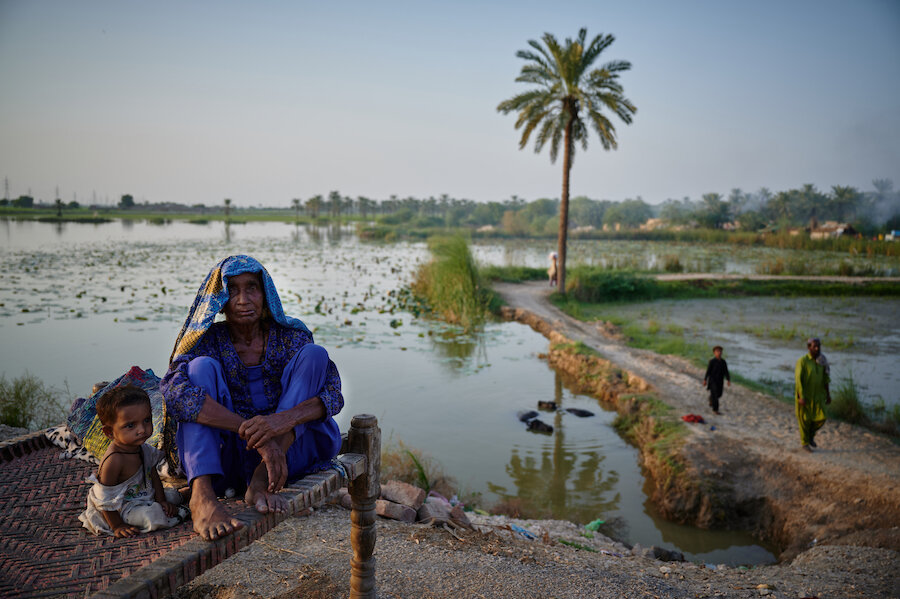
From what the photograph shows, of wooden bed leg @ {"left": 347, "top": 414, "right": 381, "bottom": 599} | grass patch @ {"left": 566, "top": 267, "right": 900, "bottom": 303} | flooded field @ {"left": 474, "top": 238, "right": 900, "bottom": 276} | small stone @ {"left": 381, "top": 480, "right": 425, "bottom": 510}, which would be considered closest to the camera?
Answer: wooden bed leg @ {"left": 347, "top": 414, "right": 381, "bottom": 599}

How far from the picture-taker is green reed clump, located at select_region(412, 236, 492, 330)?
13.8m

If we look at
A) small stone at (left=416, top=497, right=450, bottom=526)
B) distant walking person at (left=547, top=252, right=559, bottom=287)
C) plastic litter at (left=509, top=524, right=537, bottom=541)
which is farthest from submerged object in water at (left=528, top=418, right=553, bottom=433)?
distant walking person at (left=547, top=252, right=559, bottom=287)

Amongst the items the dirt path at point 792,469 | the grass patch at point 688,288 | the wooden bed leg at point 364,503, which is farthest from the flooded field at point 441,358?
the wooden bed leg at point 364,503

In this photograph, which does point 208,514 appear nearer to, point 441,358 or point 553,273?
point 441,358

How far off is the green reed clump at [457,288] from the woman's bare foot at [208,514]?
1100 cm

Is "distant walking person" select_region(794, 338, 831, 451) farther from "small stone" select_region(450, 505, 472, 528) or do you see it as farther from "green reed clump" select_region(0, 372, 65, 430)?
"green reed clump" select_region(0, 372, 65, 430)

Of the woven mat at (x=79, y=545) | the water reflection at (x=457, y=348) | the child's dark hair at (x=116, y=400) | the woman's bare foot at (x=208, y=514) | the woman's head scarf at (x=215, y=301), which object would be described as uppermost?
the woman's head scarf at (x=215, y=301)

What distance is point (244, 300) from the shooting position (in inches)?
99.5

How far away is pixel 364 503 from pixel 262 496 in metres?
0.62

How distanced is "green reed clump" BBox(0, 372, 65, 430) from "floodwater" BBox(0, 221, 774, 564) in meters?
1.45

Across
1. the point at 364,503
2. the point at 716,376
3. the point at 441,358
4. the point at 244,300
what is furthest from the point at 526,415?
the point at 244,300

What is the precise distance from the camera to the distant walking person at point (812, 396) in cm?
602

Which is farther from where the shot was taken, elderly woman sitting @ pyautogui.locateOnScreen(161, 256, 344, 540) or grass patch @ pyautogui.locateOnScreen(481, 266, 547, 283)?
grass patch @ pyautogui.locateOnScreen(481, 266, 547, 283)

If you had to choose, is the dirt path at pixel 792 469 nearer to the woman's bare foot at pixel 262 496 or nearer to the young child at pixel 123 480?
the woman's bare foot at pixel 262 496
